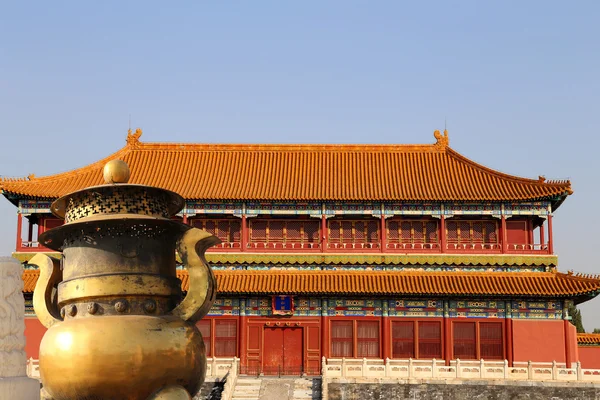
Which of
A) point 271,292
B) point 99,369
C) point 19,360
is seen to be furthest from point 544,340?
point 99,369

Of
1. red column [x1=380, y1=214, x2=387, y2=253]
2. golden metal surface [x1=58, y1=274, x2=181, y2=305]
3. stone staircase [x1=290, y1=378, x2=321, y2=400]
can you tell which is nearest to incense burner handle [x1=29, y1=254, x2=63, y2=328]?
golden metal surface [x1=58, y1=274, x2=181, y2=305]

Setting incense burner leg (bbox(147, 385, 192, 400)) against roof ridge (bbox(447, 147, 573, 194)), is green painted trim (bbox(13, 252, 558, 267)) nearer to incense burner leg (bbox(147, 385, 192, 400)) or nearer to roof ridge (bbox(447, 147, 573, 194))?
roof ridge (bbox(447, 147, 573, 194))

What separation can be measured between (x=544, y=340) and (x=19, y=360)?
26.4 m

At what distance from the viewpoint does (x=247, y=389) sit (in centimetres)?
2828

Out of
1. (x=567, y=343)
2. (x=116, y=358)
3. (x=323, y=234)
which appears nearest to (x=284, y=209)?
(x=323, y=234)

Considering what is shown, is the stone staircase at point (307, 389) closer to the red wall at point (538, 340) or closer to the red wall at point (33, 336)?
the red wall at point (538, 340)

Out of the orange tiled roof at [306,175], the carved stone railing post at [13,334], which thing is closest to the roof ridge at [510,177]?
the orange tiled roof at [306,175]

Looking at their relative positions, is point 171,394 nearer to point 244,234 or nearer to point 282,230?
point 244,234

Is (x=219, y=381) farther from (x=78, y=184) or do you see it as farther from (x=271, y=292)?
(x=78, y=184)

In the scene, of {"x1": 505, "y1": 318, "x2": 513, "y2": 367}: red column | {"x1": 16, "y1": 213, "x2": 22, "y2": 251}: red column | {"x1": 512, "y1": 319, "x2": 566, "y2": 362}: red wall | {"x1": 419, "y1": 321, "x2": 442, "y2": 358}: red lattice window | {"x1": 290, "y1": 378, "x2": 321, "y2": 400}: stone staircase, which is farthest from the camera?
{"x1": 16, "y1": 213, "x2": 22, "y2": 251}: red column

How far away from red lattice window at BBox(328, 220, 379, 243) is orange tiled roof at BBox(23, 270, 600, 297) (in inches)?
68.1

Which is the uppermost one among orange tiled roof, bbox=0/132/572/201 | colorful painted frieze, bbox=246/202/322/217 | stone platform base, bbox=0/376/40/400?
orange tiled roof, bbox=0/132/572/201

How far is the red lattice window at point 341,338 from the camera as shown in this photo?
3331cm

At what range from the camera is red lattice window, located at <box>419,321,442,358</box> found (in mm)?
33125
